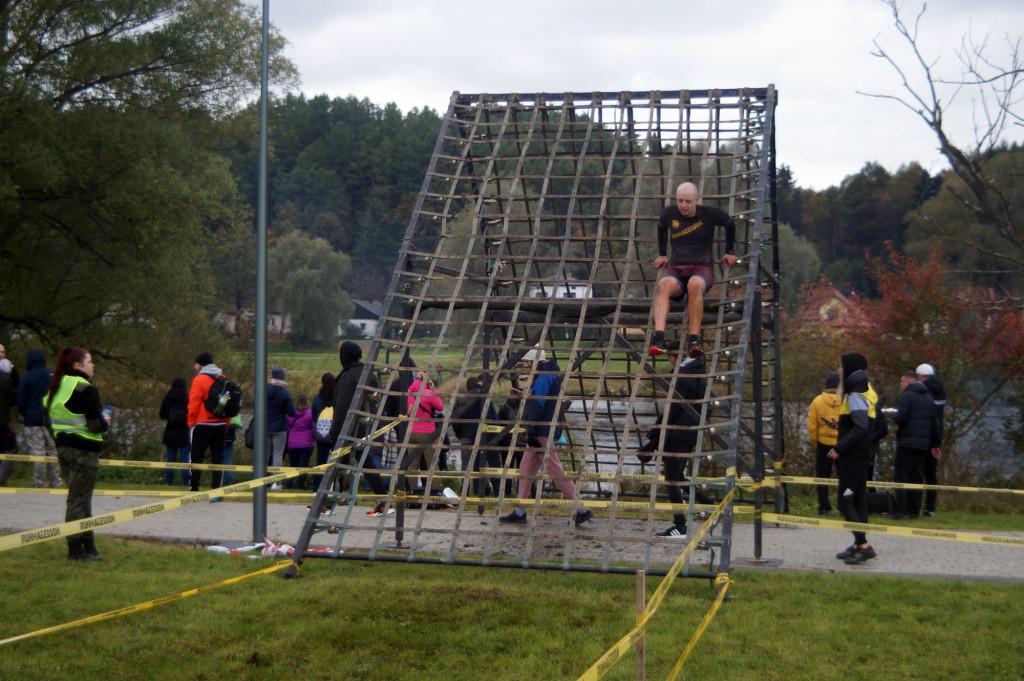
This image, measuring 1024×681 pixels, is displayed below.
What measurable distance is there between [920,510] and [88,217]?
17625mm

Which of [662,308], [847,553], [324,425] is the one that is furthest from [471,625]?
[324,425]

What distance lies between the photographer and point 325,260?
67000mm

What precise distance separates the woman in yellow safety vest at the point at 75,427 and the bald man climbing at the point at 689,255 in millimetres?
5248

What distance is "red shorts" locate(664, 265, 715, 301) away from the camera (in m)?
9.40

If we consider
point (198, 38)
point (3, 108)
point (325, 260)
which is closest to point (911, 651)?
point (3, 108)

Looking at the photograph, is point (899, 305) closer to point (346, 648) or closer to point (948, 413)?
point (948, 413)

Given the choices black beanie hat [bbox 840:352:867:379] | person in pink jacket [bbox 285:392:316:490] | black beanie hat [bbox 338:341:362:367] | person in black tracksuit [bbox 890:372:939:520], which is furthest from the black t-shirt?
person in pink jacket [bbox 285:392:316:490]

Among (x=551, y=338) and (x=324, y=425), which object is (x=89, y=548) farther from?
(x=551, y=338)

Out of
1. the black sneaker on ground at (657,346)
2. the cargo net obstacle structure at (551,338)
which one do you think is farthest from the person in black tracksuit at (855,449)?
the black sneaker on ground at (657,346)

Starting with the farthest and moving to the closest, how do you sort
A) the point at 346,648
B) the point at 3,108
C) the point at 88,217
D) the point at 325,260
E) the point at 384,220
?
the point at 384,220 < the point at 325,260 < the point at 88,217 < the point at 3,108 < the point at 346,648

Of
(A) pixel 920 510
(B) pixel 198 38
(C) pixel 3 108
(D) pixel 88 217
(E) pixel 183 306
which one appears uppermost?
(B) pixel 198 38

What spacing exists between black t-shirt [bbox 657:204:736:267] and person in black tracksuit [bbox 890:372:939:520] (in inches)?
202

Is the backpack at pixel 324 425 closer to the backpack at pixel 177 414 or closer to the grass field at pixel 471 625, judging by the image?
the backpack at pixel 177 414

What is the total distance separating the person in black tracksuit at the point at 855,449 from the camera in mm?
9539
